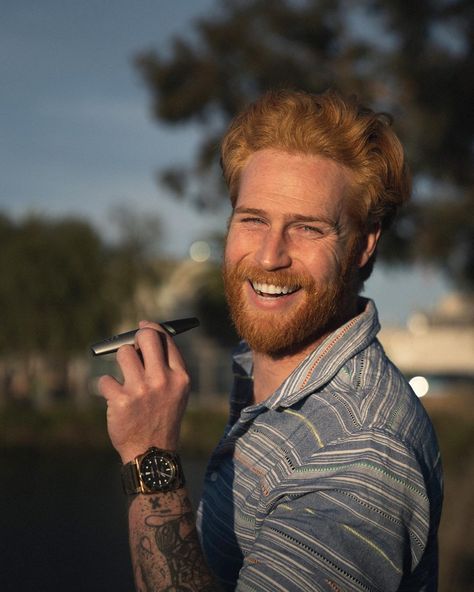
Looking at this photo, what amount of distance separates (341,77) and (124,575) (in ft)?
24.0

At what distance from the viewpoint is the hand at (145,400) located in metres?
1.67

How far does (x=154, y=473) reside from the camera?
165 centimetres

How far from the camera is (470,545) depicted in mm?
6801

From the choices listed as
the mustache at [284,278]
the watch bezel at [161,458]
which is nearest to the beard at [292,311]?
the mustache at [284,278]

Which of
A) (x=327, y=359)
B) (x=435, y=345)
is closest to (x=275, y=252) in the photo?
(x=327, y=359)

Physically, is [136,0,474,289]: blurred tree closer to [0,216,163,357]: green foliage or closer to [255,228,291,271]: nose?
[255,228,291,271]: nose

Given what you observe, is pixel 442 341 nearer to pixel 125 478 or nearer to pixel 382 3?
pixel 382 3

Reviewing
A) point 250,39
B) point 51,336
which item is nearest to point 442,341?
point 51,336

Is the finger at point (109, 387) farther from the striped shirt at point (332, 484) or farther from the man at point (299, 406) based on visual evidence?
the striped shirt at point (332, 484)

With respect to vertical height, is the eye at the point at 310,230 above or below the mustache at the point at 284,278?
A: above

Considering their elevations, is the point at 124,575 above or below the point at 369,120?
below

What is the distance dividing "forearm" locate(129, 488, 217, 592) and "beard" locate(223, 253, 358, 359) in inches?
20.5

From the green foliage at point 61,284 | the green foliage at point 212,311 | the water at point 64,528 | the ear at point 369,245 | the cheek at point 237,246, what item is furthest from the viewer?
the green foliage at point 61,284

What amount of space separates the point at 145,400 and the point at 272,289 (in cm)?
50
